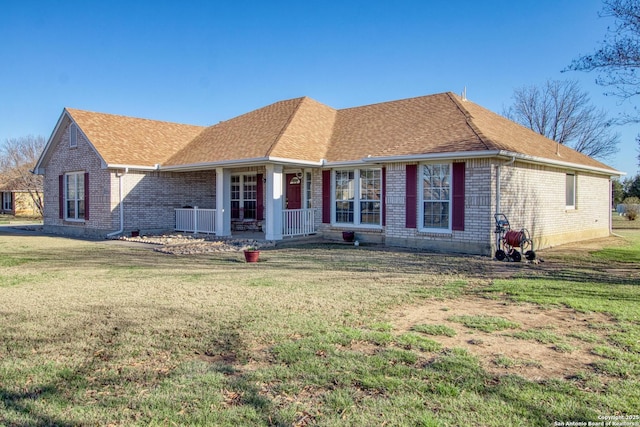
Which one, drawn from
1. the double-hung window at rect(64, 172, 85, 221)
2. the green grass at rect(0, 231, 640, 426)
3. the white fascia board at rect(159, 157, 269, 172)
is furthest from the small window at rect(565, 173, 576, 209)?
the double-hung window at rect(64, 172, 85, 221)

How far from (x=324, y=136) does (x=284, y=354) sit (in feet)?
46.3

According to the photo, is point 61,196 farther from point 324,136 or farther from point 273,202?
point 324,136

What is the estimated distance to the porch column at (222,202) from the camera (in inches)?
661

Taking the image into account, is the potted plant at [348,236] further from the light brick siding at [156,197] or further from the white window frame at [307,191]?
the light brick siding at [156,197]

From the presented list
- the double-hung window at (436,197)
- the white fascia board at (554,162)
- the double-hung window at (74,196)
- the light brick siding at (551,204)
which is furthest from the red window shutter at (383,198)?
the double-hung window at (74,196)

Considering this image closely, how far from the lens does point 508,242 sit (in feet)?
37.4

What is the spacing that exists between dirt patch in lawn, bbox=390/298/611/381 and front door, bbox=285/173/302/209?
34.9ft

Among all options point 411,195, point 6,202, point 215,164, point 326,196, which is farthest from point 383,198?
point 6,202

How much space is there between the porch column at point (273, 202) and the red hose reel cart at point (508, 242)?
679 cm

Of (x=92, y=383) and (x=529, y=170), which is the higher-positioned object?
(x=529, y=170)

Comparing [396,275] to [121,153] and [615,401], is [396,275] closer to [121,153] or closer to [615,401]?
[615,401]

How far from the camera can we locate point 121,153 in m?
18.2

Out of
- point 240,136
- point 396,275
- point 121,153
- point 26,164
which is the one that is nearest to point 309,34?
point 240,136

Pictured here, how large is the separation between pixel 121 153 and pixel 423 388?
56.7ft
